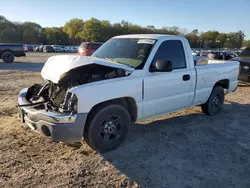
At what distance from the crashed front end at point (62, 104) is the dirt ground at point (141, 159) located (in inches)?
18.0

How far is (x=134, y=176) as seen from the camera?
3.62 metres

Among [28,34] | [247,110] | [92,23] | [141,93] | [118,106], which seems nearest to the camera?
[118,106]

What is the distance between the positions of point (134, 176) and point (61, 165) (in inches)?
42.7

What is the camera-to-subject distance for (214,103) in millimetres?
6633

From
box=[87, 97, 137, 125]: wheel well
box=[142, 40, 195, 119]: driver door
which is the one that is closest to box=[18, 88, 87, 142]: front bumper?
box=[87, 97, 137, 125]: wheel well

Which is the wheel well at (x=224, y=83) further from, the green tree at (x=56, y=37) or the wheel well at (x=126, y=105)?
the green tree at (x=56, y=37)

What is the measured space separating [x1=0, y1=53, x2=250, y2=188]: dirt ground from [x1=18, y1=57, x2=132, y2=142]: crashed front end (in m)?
0.46

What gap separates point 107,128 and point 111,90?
24.7 inches

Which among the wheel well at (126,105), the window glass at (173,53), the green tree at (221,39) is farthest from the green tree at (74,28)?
the wheel well at (126,105)

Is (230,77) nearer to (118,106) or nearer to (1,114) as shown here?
(118,106)

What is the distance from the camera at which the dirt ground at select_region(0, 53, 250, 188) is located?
11.5 ft

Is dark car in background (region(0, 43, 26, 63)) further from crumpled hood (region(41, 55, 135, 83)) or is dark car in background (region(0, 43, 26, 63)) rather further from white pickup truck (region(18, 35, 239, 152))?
crumpled hood (region(41, 55, 135, 83))

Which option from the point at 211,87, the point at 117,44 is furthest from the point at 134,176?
the point at 211,87

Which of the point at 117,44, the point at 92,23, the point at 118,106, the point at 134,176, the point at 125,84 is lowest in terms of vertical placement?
the point at 134,176
